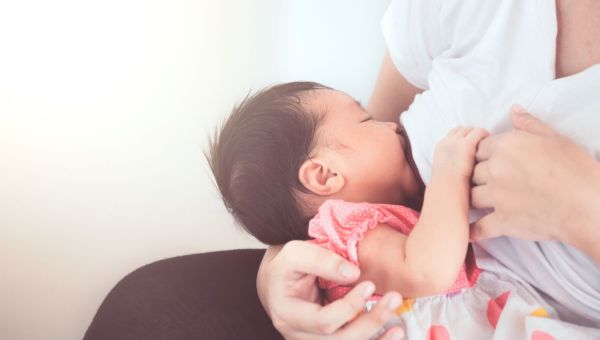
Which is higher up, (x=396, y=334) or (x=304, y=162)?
(x=304, y=162)

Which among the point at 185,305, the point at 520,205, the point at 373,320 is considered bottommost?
the point at 185,305

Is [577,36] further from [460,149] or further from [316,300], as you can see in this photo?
[316,300]

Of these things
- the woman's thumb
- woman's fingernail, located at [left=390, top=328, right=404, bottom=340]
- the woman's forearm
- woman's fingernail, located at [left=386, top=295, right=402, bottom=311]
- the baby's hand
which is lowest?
woman's fingernail, located at [left=390, top=328, right=404, bottom=340]

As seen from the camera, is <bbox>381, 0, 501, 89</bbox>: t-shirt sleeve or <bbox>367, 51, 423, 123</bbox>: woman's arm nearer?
<bbox>381, 0, 501, 89</bbox>: t-shirt sleeve

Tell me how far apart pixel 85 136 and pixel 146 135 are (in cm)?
15

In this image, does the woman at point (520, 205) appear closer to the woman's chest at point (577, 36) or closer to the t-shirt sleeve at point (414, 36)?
the woman's chest at point (577, 36)

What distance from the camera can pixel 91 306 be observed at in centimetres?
151

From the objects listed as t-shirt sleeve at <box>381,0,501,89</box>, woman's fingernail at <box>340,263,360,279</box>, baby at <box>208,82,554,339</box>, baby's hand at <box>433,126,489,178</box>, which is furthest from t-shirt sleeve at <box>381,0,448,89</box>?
woman's fingernail at <box>340,263,360,279</box>

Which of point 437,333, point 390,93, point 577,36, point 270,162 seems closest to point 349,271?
point 437,333

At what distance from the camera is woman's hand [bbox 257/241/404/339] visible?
0.70 metres

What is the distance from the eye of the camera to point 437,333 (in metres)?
0.77

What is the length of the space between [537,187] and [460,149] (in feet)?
0.39

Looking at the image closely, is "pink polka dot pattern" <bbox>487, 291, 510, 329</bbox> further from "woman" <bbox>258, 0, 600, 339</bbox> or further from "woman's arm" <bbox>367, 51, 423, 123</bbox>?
"woman's arm" <bbox>367, 51, 423, 123</bbox>

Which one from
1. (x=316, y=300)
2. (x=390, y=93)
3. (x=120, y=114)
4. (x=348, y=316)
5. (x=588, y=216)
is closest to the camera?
(x=588, y=216)
